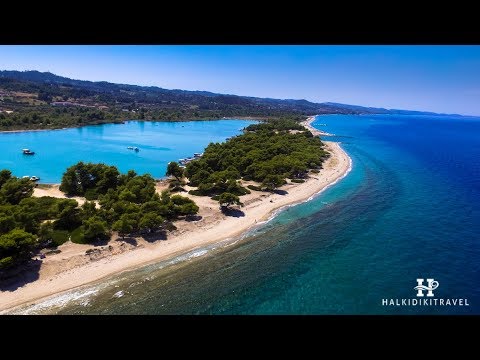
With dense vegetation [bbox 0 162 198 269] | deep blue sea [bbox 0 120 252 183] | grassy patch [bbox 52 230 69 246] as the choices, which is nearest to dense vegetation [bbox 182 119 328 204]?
dense vegetation [bbox 0 162 198 269]

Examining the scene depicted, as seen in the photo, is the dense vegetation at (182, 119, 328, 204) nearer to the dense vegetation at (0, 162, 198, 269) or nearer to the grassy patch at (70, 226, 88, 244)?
the dense vegetation at (0, 162, 198, 269)

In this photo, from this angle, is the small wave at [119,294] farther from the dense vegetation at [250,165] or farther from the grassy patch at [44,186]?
the grassy patch at [44,186]

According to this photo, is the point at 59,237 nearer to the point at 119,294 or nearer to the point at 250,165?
the point at 119,294

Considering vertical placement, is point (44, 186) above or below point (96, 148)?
below

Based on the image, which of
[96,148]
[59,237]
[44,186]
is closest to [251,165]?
[44,186]
